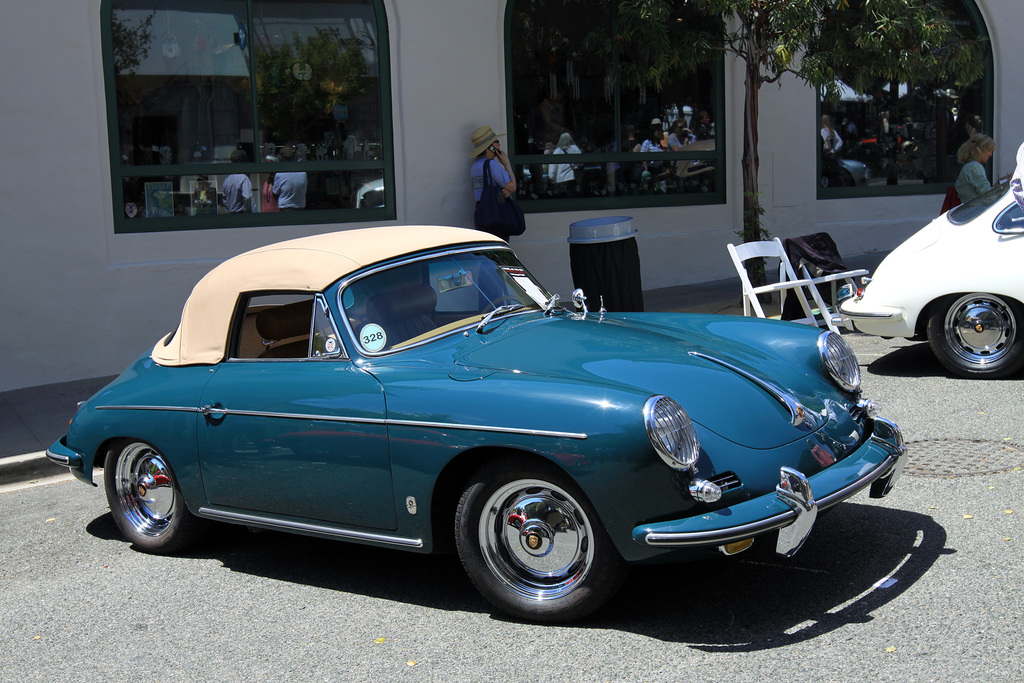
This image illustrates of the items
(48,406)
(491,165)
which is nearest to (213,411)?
(48,406)

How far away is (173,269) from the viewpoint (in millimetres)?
9969

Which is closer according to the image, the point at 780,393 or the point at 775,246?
the point at 780,393

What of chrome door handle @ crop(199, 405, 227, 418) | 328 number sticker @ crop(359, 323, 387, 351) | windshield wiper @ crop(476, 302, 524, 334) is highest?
windshield wiper @ crop(476, 302, 524, 334)

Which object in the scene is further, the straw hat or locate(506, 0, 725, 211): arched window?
locate(506, 0, 725, 211): arched window

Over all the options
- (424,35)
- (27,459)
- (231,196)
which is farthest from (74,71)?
(27,459)

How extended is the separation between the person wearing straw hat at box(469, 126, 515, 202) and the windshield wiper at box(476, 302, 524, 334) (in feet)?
20.1

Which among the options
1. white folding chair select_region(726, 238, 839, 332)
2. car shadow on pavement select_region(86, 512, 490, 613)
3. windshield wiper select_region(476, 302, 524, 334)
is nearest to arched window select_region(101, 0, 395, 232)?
white folding chair select_region(726, 238, 839, 332)

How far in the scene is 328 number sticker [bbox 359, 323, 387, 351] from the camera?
437cm

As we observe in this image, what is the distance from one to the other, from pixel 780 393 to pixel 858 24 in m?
7.40

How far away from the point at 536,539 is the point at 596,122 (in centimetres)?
917

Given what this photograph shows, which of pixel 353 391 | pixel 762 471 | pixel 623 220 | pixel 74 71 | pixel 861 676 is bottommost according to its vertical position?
pixel 861 676

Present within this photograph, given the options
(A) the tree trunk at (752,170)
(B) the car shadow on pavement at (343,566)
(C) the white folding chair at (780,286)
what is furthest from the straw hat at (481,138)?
(B) the car shadow on pavement at (343,566)

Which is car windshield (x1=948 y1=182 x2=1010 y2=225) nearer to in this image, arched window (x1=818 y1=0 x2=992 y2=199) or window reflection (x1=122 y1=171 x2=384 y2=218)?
window reflection (x1=122 y1=171 x2=384 y2=218)

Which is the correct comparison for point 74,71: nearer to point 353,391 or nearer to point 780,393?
point 353,391
